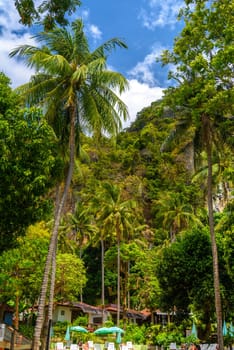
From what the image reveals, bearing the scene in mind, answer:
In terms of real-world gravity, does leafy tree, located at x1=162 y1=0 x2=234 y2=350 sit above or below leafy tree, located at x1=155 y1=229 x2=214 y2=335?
above

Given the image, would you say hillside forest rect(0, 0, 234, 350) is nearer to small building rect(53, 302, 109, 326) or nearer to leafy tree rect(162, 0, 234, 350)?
leafy tree rect(162, 0, 234, 350)

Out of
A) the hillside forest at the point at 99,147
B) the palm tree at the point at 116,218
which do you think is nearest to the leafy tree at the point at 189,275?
the hillside forest at the point at 99,147

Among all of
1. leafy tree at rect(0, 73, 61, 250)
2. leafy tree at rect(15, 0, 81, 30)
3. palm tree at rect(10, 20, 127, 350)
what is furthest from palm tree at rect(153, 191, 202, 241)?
leafy tree at rect(15, 0, 81, 30)

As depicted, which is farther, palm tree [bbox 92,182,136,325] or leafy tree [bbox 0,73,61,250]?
palm tree [bbox 92,182,136,325]

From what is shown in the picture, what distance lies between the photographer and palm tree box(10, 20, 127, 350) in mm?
16172

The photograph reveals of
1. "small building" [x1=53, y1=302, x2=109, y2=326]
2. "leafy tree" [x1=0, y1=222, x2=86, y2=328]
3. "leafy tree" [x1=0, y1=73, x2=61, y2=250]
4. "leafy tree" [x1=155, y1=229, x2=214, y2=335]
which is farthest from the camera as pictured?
"small building" [x1=53, y1=302, x2=109, y2=326]

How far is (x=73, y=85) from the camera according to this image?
54.4ft

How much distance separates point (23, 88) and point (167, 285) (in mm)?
14100

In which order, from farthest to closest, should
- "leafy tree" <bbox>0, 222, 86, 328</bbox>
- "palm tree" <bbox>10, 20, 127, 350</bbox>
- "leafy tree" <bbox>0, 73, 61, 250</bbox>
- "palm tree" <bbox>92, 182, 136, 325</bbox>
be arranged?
1. "palm tree" <bbox>92, 182, 136, 325</bbox>
2. "leafy tree" <bbox>0, 222, 86, 328</bbox>
3. "palm tree" <bbox>10, 20, 127, 350</bbox>
4. "leafy tree" <bbox>0, 73, 61, 250</bbox>

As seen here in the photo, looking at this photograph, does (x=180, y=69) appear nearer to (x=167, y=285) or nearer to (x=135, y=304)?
(x=167, y=285)

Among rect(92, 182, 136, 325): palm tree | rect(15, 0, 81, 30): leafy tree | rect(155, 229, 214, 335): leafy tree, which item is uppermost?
rect(92, 182, 136, 325): palm tree

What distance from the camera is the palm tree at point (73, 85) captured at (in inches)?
637

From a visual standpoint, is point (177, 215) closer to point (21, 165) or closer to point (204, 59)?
point (204, 59)

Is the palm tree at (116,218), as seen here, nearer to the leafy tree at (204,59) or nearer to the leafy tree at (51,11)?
the leafy tree at (204,59)
